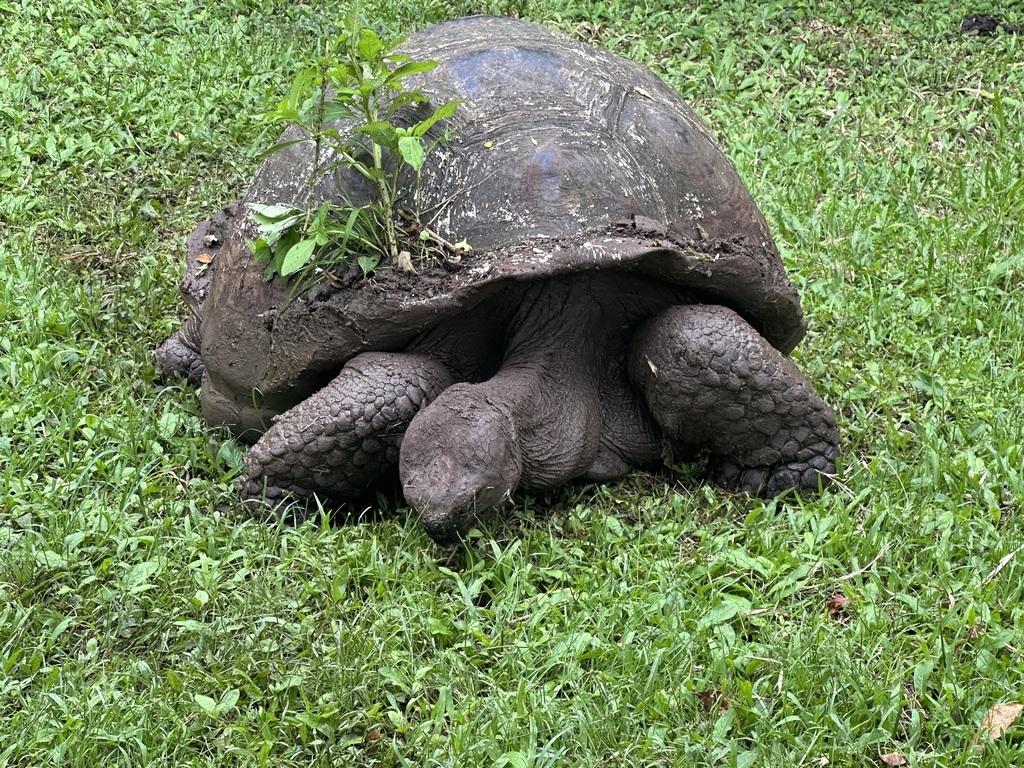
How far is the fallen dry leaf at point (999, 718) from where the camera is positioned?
312cm

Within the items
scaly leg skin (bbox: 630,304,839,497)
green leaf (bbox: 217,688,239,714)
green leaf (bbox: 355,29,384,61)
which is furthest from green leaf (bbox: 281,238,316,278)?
green leaf (bbox: 217,688,239,714)

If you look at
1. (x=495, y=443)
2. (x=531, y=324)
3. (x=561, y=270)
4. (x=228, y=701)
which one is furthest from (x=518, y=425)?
(x=228, y=701)

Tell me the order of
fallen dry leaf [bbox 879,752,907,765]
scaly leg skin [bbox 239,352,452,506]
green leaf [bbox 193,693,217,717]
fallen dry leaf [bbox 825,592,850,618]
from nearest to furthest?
fallen dry leaf [bbox 879,752,907,765] < green leaf [bbox 193,693,217,717] < fallen dry leaf [bbox 825,592,850,618] < scaly leg skin [bbox 239,352,452,506]

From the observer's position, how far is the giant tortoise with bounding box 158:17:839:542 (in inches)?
152

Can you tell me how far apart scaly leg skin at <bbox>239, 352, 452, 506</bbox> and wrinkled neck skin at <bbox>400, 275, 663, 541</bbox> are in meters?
0.15

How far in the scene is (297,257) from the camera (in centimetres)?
390

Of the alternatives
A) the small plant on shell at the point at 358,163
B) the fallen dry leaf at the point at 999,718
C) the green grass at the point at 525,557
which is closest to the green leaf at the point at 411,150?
the small plant on shell at the point at 358,163

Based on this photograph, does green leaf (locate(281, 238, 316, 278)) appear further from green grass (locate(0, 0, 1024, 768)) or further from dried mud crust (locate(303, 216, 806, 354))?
green grass (locate(0, 0, 1024, 768))

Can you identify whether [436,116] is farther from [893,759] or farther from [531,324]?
[893,759]

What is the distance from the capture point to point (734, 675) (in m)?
3.34

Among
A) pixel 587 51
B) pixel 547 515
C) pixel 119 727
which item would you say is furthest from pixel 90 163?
pixel 119 727

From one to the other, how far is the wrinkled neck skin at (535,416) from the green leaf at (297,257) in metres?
0.63

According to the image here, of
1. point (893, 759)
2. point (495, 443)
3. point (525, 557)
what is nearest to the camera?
point (893, 759)

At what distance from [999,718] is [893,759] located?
32cm
